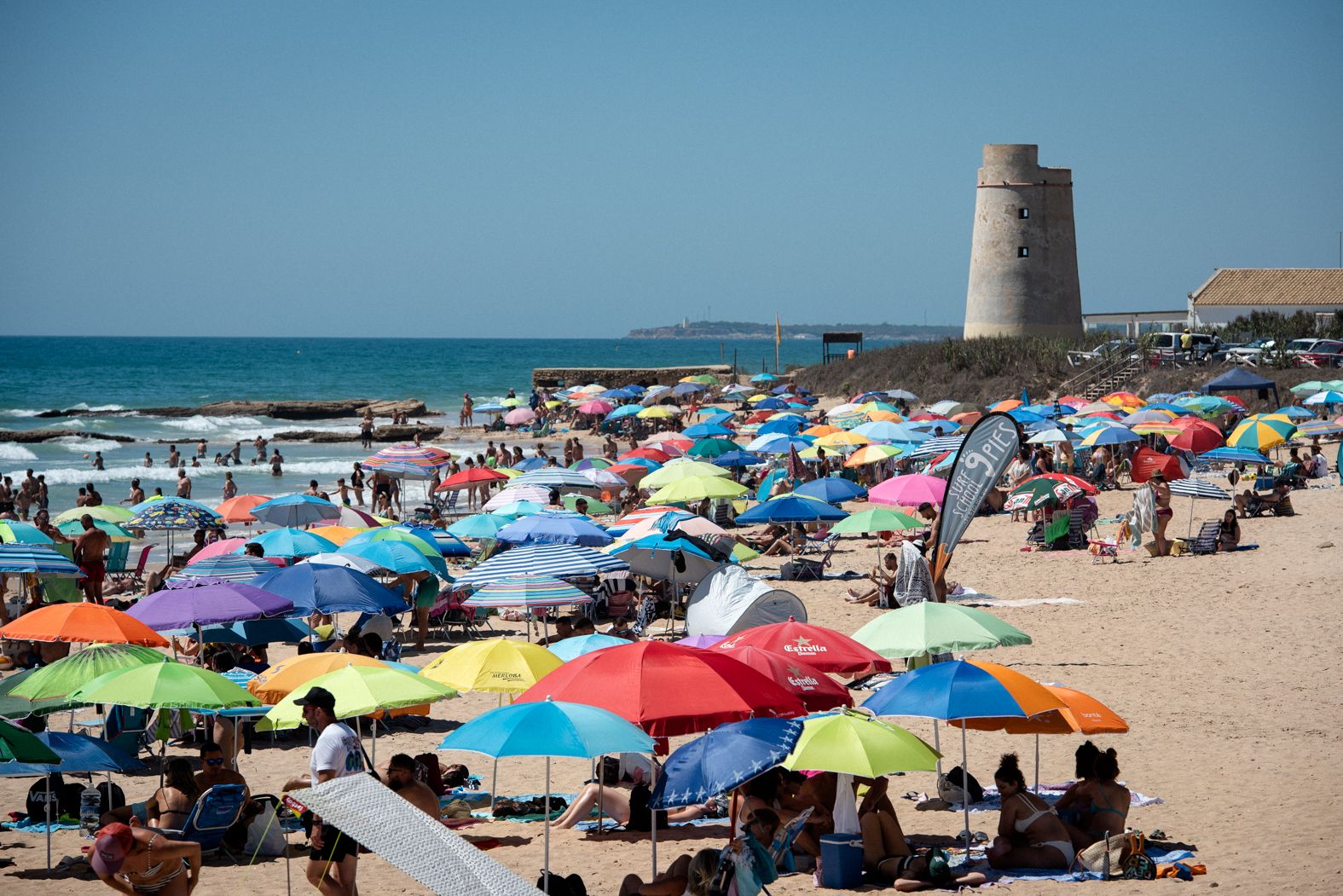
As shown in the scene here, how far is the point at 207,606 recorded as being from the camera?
10.6 meters

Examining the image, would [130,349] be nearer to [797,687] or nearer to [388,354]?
[388,354]

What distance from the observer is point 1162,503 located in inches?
704

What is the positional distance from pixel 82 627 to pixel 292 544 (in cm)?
385

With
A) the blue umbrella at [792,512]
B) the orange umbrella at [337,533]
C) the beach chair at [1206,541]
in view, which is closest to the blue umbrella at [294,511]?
the orange umbrella at [337,533]

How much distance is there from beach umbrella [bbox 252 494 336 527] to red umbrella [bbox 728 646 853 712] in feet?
34.9

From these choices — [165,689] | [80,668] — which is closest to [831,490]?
[80,668]

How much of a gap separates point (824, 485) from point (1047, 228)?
1354 inches

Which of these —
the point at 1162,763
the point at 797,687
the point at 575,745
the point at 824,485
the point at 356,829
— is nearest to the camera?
the point at 356,829

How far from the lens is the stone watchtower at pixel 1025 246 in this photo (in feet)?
161

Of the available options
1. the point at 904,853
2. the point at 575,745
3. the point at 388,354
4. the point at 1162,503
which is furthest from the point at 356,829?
the point at 388,354

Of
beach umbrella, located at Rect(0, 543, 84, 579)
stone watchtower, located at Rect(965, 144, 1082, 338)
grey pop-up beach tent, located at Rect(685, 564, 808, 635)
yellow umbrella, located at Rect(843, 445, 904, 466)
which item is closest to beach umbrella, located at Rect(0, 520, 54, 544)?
beach umbrella, located at Rect(0, 543, 84, 579)

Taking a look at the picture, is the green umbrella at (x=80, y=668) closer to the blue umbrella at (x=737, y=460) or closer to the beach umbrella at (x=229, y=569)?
the beach umbrella at (x=229, y=569)

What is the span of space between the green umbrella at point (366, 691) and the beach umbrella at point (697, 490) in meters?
8.63

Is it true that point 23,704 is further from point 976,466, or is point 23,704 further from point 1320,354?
point 1320,354
